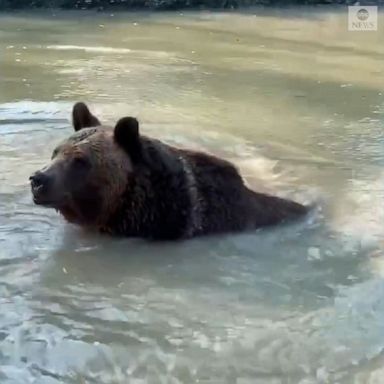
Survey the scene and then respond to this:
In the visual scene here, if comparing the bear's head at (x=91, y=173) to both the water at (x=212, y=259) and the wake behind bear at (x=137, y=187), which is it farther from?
the water at (x=212, y=259)

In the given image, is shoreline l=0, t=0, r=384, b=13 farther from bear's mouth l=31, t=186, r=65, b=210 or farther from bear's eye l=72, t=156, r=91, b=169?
bear's mouth l=31, t=186, r=65, b=210

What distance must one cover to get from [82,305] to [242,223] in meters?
1.64

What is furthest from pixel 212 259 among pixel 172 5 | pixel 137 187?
pixel 172 5

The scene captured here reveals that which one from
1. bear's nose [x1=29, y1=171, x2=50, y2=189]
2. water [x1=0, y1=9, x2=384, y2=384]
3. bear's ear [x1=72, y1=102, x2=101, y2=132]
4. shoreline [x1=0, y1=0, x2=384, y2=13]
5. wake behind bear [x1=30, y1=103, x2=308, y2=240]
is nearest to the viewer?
water [x1=0, y1=9, x2=384, y2=384]

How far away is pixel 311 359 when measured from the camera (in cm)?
402

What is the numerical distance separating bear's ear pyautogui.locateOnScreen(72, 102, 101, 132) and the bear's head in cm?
24

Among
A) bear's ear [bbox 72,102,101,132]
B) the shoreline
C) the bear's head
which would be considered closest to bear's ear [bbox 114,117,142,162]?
the bear's head

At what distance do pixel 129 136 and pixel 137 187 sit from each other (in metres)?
0.34

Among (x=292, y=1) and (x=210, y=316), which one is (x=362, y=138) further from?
(x=292, y=1)

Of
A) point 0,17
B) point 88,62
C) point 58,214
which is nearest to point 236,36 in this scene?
point 88,62

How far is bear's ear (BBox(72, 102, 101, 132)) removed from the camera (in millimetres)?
5930

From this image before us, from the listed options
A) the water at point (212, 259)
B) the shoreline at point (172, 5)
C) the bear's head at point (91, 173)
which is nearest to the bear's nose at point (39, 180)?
the bear's head at point (91, 173)

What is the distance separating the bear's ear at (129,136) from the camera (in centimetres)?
554

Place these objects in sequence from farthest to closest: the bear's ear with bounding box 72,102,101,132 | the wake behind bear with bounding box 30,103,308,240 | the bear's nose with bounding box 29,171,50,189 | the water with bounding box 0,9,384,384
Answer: the bear's ear with bounding box 72,102,101,132 → the wake behind bear with bounding box 30,103,308,240 → the bear's nose with bounding box 29,171,50,189 → the water with bounding box 0,9,384,384
